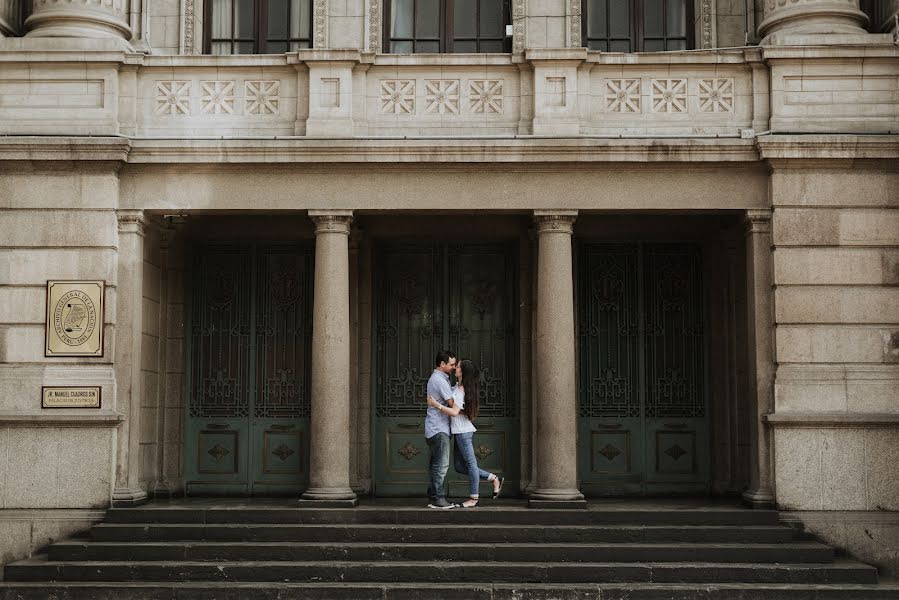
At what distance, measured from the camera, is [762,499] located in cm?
1351

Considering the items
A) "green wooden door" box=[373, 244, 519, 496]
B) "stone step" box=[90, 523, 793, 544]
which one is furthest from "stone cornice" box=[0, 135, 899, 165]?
A: "stone step" box=[90, 523, 793, 544]

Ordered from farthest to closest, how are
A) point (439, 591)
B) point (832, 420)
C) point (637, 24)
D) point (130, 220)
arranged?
point (637, 24)
point (130, 220)
point (832, 420)
point (439, 591)

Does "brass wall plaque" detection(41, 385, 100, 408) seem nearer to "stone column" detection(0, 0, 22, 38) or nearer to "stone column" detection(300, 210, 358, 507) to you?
"stone column" detection(300, 210, 358, 507)

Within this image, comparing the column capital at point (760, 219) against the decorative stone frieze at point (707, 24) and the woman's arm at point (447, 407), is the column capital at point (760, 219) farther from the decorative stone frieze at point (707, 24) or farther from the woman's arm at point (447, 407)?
the woman's arm at point (447, 407)

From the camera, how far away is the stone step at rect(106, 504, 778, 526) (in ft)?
43.2

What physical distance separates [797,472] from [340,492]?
5.73 m

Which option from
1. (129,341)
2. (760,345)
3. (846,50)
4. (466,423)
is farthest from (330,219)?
(846,50)

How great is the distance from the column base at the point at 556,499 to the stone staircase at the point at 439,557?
255 mm

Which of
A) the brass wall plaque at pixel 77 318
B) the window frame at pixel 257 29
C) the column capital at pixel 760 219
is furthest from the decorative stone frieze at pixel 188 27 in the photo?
the column capital at pixel 760 219

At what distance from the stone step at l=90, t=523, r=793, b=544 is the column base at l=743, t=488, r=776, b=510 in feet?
1.89

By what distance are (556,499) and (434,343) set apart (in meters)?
3.43

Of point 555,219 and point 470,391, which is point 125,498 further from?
point 555,219

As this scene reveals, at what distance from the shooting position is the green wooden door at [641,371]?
15.8 meters

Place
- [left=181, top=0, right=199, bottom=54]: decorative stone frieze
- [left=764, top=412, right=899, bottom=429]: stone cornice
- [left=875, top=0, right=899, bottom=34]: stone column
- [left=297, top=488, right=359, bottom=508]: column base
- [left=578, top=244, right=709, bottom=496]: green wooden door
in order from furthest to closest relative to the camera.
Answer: [left=578, top=244, right=709, bottom=496]: green wooden door → [left=181, top=0, right=199, bottom=54]: decorative stone frieze → [left=875, top=0, right=899, bottom=34]: stone column → [left=297, top=488, right=359, bottom=508]: column base → [left=764, top=412, right=899, bottom=429]: stone cornice
